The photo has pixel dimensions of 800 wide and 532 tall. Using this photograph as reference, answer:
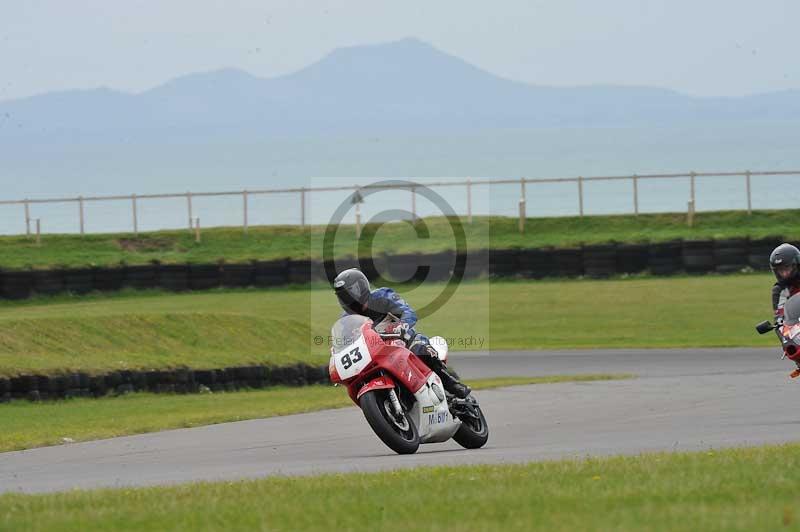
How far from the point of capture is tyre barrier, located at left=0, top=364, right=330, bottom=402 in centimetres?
1898

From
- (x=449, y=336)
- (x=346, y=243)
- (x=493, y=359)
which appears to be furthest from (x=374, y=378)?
(x=346, y=243)

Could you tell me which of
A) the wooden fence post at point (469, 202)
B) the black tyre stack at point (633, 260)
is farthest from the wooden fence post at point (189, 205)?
the black tyre stack at point (633, 260)

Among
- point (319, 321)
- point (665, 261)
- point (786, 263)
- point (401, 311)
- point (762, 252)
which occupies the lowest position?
point (319, 321)

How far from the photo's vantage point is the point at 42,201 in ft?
155

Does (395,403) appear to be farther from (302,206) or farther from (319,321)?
(302,206)

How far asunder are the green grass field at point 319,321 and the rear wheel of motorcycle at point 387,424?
8.74 meters

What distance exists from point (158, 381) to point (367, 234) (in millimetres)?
24532

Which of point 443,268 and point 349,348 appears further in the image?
point 443,268

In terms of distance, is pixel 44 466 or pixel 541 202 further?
pixel 541 202

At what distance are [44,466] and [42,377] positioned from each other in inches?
277

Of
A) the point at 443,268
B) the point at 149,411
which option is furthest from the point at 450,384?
the point at 443,268

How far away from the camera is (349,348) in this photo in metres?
11.6

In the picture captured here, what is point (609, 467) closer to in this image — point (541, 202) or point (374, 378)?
point (374, 378)

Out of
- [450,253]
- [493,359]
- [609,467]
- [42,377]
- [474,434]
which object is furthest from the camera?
[450,253]
